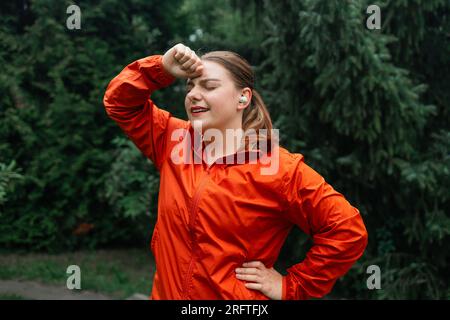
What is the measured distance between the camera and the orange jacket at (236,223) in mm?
2096

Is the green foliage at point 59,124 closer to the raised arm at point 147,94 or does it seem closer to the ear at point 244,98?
the raised arm at point 147,94

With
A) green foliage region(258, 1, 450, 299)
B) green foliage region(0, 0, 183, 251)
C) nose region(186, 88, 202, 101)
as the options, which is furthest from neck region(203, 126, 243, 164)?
green foliage region(0, 0, 183, 251)

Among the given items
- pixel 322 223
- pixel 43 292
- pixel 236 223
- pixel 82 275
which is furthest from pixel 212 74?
pixel 82 275

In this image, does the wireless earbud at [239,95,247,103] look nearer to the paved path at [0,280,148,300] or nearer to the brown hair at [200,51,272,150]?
the brown hair at [200,51,272,150]

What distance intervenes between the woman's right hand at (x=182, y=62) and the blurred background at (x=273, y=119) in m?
2.57

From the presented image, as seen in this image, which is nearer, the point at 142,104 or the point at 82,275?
the point at 142,104

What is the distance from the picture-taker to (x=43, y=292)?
18.4 feet

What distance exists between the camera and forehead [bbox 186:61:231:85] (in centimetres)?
224

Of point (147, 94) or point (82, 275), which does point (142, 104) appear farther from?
point (82, 275)

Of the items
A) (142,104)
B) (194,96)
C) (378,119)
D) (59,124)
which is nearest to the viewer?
(194,96)

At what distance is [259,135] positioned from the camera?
2297 millimetres

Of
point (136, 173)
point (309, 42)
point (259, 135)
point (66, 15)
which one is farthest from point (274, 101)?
point (259, 135)

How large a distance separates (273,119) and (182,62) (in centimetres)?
357
